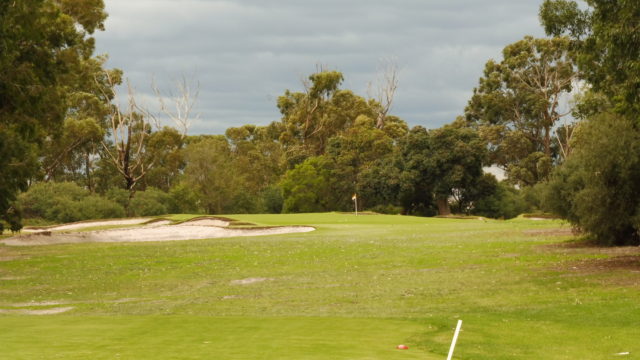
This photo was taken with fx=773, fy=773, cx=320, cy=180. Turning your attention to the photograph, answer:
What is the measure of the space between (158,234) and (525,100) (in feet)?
167

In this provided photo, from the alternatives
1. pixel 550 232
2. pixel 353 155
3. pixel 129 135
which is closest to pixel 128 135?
pixel 129 135

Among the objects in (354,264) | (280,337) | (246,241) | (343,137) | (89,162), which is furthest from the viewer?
(89,162)

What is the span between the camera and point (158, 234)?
52.2 metres

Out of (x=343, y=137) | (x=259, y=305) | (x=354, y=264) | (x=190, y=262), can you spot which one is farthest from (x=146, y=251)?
(x=343, y=137)

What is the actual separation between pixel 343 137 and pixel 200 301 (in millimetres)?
68311

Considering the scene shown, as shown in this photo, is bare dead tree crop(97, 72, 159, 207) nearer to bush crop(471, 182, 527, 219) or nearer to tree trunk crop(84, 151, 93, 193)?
tree trunk crop(84, 151, 93, 193)

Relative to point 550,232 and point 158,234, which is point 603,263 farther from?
point 158,234

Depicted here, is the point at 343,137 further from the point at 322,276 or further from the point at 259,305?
the point at 259,305

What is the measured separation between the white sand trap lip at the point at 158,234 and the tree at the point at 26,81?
1400 cm

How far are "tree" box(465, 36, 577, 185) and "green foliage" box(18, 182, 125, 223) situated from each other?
138 feet

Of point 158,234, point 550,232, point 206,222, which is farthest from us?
point 206,222

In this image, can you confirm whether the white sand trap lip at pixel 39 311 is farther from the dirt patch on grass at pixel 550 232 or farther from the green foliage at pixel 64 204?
the green foliage at pixel 64 204

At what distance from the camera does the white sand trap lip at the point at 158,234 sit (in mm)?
47438

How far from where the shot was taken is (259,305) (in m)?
20.0
